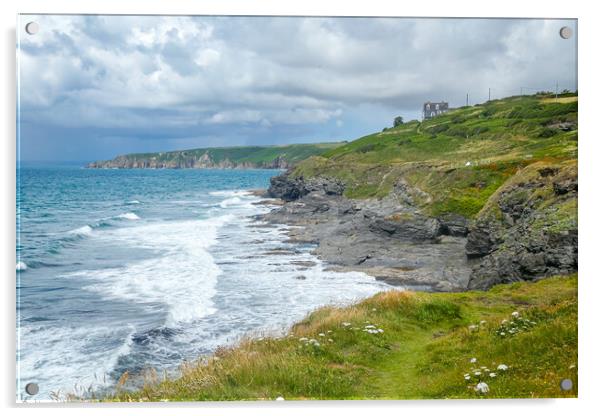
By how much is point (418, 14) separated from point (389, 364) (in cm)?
651

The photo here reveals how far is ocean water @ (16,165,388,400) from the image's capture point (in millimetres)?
9188

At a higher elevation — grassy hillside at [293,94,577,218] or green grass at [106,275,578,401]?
grassy hillside at [293,94,577,218]

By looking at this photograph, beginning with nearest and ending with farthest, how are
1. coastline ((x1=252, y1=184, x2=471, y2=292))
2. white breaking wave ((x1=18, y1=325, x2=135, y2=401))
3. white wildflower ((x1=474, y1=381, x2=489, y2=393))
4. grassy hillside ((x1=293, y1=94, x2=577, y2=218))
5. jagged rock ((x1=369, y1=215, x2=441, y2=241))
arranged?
white wildflower ((x1=474, y1=381, x2=489, y2=393)), white breaking wave ((x1=18, y1=325, x2=135, y2=401)), grassy hillside ((x1=293, y1=94, x2=577, y2=218)), coastline ((x1=252, y1=184, x2=471, y2=292)), jagged rock ((x1=369, y1=215, x2=441, y2=241))

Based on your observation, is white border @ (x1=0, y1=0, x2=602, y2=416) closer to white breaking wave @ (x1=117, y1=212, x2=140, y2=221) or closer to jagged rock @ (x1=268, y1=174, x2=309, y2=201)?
white breaking wave @ (x1=117, y1=212, x2=140, y2=221)

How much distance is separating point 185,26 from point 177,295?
560 cm

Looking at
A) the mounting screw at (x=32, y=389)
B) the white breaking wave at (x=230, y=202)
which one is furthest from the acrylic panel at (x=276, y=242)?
the white breaking wave at (x=230, y=202)

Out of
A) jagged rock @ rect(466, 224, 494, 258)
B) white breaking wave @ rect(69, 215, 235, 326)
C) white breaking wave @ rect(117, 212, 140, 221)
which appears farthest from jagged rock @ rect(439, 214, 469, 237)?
white breaking wave @ rect(117, 212, 140, 221)

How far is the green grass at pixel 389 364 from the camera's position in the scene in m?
8.05

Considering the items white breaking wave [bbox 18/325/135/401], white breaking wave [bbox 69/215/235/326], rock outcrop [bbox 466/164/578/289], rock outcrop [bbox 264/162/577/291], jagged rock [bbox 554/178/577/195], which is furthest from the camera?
rock outcrop [bbox 264/162/577/291]

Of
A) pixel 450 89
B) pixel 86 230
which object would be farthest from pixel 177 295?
pixel 450 89

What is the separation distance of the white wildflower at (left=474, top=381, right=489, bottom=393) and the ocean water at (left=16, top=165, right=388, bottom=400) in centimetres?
427

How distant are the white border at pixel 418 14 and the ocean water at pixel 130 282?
275mm

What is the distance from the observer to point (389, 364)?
339 inches

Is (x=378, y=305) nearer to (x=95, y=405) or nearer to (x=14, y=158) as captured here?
(x=95, y=405)
